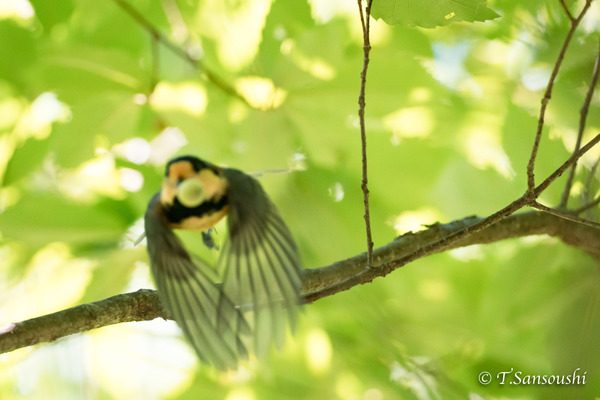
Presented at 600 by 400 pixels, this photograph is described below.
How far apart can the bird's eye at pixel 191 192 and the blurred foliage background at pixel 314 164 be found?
38 centimetres

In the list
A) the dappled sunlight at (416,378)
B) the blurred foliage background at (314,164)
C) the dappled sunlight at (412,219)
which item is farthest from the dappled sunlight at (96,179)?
the dappled sunlight at (416,378)

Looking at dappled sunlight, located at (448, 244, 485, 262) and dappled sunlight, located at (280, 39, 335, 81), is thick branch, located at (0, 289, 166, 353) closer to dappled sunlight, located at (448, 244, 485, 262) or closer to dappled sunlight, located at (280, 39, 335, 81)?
dappled sunlight, located at (280, 39, 335, 81)

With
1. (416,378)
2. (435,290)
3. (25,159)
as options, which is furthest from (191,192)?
(435,290)

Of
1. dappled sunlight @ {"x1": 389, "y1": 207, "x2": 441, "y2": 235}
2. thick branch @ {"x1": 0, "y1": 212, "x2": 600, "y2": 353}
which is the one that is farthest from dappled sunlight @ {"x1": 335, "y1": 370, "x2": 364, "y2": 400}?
thick branch @ {"x1": 0, "y1": 212, "x2": 600, "y2": 353}

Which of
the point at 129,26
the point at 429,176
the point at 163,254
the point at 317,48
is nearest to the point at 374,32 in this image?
the point at 317,48

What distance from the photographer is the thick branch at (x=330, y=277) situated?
716 millimetres

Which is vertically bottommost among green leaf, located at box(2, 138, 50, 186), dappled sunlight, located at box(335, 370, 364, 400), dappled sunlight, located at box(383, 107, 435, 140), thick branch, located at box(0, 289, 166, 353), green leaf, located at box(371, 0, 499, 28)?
thick branch, located at box(0, 289, 166, 353)

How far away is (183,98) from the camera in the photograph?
120cm

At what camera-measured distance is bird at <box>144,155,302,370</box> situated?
2.55 ft

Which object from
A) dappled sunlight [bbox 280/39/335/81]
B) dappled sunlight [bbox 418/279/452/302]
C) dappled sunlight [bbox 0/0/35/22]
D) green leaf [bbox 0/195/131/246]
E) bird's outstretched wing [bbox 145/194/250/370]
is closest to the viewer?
bird's outstretched wing [bbox 145/194/250/370]

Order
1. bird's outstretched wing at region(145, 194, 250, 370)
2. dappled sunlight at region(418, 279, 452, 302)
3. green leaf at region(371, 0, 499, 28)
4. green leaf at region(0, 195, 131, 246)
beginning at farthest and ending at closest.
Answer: dappled sunlight at region(418, 279, 452, 302)
green leaf at region(0, 195, 131, 246)
bird's outstretched wing at region(145, 194, 250, 370)
green leaf at region(371, 0, 499, 28)

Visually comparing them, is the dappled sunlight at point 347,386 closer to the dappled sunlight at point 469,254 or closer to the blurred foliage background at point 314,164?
the blurred foliage background at point 314,164

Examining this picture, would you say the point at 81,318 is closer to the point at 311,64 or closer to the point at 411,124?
the point at 311,64

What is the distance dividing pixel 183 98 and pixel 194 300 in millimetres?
534
